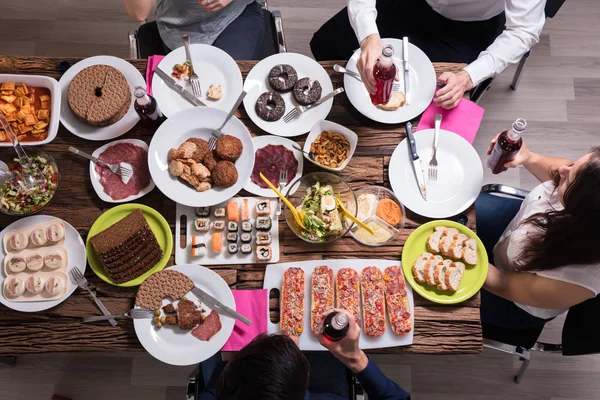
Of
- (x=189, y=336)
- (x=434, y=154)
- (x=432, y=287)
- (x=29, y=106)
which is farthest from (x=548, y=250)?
(x=29, y=106)

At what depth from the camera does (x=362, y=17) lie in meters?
2.27

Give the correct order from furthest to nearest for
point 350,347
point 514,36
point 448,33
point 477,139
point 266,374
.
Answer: point 477,139 < point 448,33 < point 514,36 < point 350,347 < point 266,374

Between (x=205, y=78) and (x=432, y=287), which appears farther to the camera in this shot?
(x=205, y=78)

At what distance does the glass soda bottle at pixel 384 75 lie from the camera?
1.89 m

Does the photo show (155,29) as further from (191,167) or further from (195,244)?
(195,244)

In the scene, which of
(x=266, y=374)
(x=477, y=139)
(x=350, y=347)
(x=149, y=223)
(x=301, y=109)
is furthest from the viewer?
(x=477, y=139)

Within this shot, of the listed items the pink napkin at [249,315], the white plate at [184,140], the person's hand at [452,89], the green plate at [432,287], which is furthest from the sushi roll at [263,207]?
the person's hand at [452,89]

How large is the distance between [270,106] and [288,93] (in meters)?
0.11

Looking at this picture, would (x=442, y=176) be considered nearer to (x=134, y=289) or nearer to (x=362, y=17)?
(x=362, y=17)

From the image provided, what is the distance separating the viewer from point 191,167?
1971 mm

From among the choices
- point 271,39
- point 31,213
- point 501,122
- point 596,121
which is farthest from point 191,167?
point 596,121

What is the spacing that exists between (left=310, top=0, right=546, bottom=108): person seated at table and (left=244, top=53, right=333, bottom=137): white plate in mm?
186

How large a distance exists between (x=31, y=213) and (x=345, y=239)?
128cm

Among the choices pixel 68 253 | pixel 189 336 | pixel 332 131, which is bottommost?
pixel 189 336
